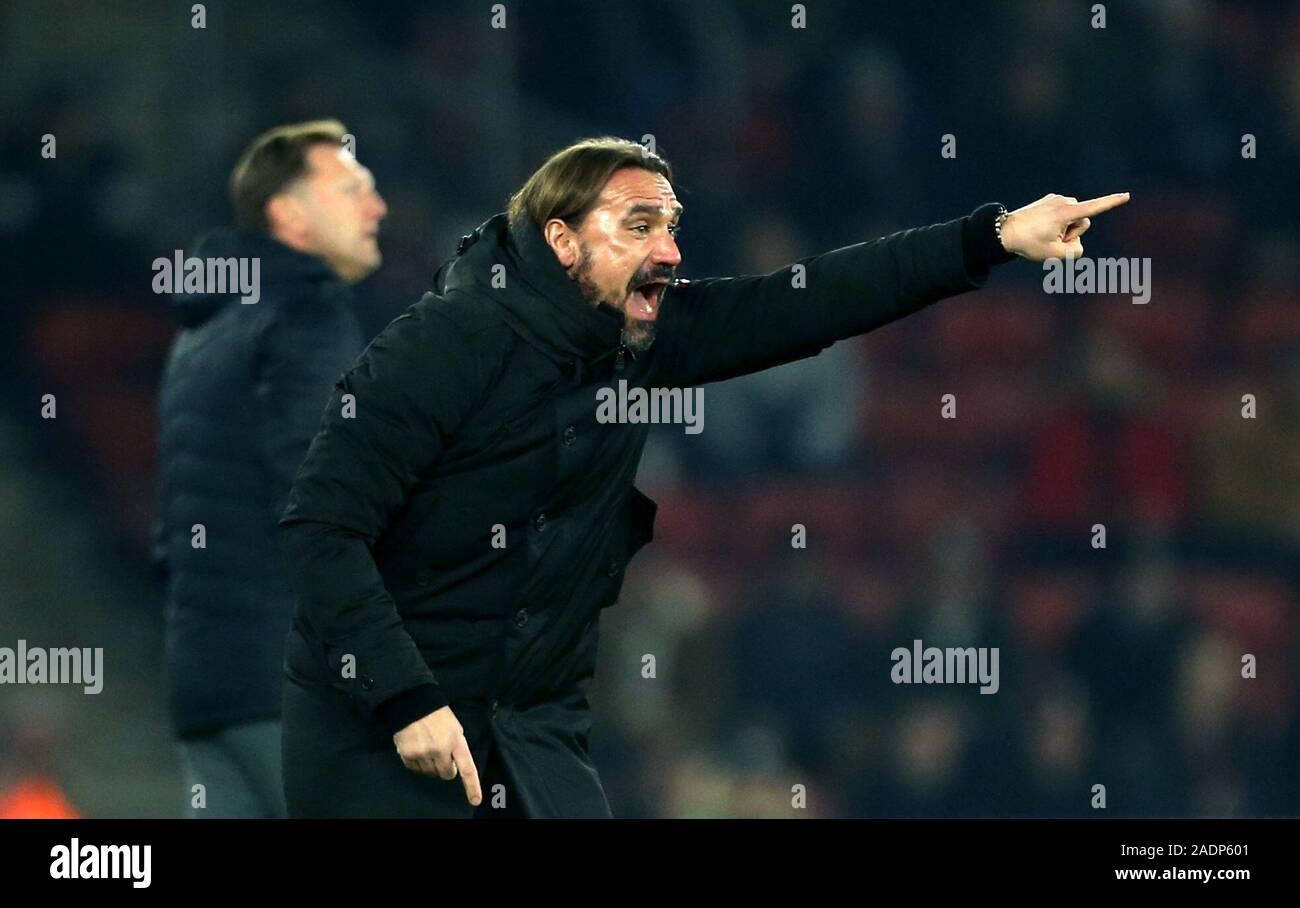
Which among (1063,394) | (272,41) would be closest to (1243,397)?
(1063,394)

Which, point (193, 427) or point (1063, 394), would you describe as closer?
point (193, 427)

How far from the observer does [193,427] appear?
167 inches

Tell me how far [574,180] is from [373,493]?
0.59m

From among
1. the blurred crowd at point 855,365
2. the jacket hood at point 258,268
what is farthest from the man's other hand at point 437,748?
the blurred crowd at point 855,365

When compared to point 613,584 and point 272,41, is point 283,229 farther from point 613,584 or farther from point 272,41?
point 272,41

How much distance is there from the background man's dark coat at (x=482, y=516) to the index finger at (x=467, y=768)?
7cm

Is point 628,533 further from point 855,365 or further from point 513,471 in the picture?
point 855,365

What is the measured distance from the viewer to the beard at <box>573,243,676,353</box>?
3268mm

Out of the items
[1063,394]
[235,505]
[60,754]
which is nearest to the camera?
[235,505]

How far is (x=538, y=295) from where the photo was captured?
3.20 m

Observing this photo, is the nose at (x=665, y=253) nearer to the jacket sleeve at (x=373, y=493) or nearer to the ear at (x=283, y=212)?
the jacket sleeve at (x=373, y=493)

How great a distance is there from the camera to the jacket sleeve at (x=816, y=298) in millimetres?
3305

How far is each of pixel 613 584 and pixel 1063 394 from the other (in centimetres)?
384
